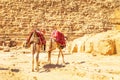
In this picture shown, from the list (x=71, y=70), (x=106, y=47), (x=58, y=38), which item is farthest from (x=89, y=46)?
(x=71, y=70)

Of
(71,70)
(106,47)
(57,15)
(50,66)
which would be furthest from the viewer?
(57,15)

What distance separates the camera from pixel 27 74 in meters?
13.1

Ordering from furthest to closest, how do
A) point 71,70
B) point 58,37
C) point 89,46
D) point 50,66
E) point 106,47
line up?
point 89,46
point 106,47
point 58,37
point 50,66
point 71,70

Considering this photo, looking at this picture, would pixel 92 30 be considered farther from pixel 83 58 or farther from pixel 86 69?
pixel 86 69

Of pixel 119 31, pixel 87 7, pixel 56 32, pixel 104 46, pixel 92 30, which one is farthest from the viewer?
pixel 87 7

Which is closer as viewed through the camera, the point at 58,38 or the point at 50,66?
the point at 50,66

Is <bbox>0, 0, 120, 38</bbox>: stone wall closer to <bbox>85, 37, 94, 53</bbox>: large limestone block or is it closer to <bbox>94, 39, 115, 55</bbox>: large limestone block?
<bbox>85, 37, 94, 53</bbox>: large limestone block

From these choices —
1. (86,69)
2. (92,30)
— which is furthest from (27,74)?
(92,30)

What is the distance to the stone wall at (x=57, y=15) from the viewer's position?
40.2 meters

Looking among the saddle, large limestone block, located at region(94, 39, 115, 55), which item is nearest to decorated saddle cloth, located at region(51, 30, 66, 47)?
the saddle

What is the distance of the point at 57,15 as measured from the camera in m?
44.7

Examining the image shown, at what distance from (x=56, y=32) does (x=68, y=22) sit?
27.3 meters

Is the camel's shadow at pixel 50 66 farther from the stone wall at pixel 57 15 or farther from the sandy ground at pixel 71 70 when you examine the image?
the stone wall at pixel 57 15

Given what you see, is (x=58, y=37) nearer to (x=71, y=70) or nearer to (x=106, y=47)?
(x=71, y=70)
